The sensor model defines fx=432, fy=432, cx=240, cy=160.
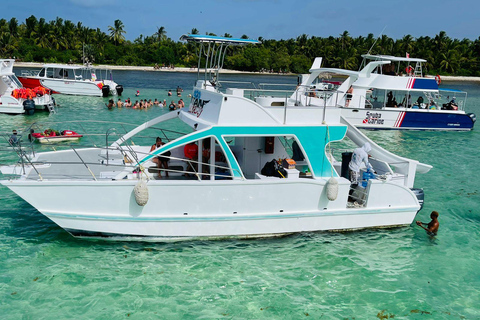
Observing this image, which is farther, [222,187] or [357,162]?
[357,162]

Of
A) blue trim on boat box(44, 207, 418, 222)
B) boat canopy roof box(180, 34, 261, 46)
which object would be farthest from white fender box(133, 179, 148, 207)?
boat canopy roof box(180, 34, 261, 46)

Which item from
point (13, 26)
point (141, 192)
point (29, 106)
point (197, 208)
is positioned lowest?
point (197, 208)

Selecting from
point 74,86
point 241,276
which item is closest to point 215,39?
point 241,276

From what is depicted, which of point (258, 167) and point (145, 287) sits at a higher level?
point (258, 167)

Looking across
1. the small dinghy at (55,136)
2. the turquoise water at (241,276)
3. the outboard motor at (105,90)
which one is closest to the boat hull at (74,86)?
the outboard motor at (105,90)

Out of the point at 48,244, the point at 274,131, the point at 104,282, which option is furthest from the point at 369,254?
the point at 48,244

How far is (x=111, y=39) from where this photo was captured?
10938cm

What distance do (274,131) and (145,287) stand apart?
4213mm

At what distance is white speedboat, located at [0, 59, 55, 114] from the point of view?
28.4 meters

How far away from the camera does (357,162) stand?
10.5m

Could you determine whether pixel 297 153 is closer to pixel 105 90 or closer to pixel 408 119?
pixel 408 119

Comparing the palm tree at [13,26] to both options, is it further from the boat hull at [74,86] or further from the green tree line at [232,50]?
the boat hull at [74,86]

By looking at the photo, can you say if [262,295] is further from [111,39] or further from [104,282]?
[111,39]

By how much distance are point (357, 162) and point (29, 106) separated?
2500 centimetres
